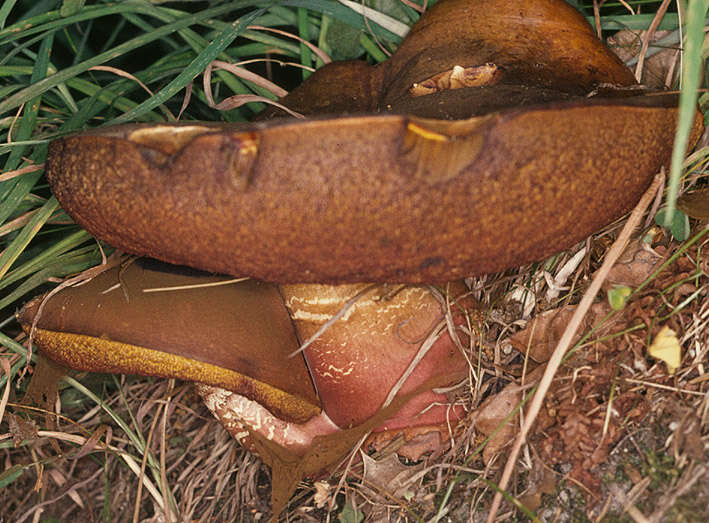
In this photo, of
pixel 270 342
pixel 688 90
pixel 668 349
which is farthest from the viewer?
pixel 270 342

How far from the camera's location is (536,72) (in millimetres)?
1046

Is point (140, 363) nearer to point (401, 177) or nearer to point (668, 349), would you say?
point (401, 177)

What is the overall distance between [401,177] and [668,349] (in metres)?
0.57

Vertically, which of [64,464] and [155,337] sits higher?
[155,337]

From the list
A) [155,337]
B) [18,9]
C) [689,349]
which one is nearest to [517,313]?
[689,349]

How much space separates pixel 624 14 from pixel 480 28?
505 mm

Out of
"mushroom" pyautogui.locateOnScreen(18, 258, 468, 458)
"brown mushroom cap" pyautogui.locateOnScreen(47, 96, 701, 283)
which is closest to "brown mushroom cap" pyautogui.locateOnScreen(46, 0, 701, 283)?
"brown mushroom cap" pyautogui.locateOnScreen(47, 96, 701, 283)

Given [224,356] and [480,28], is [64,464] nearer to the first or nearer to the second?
[224,356]

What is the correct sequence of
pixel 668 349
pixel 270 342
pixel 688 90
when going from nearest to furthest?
pixel 688 90, pixel 668 349, pixel 270 342

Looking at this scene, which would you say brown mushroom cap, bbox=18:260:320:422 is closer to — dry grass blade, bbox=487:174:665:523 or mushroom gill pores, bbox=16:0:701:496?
mushroom gill pores, bbox=16:0:701:496

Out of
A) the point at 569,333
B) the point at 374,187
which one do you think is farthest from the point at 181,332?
the point at 569,333

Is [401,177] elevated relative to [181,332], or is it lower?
elevated

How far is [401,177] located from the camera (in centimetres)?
76

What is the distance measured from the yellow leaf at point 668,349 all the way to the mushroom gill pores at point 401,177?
0.22m
